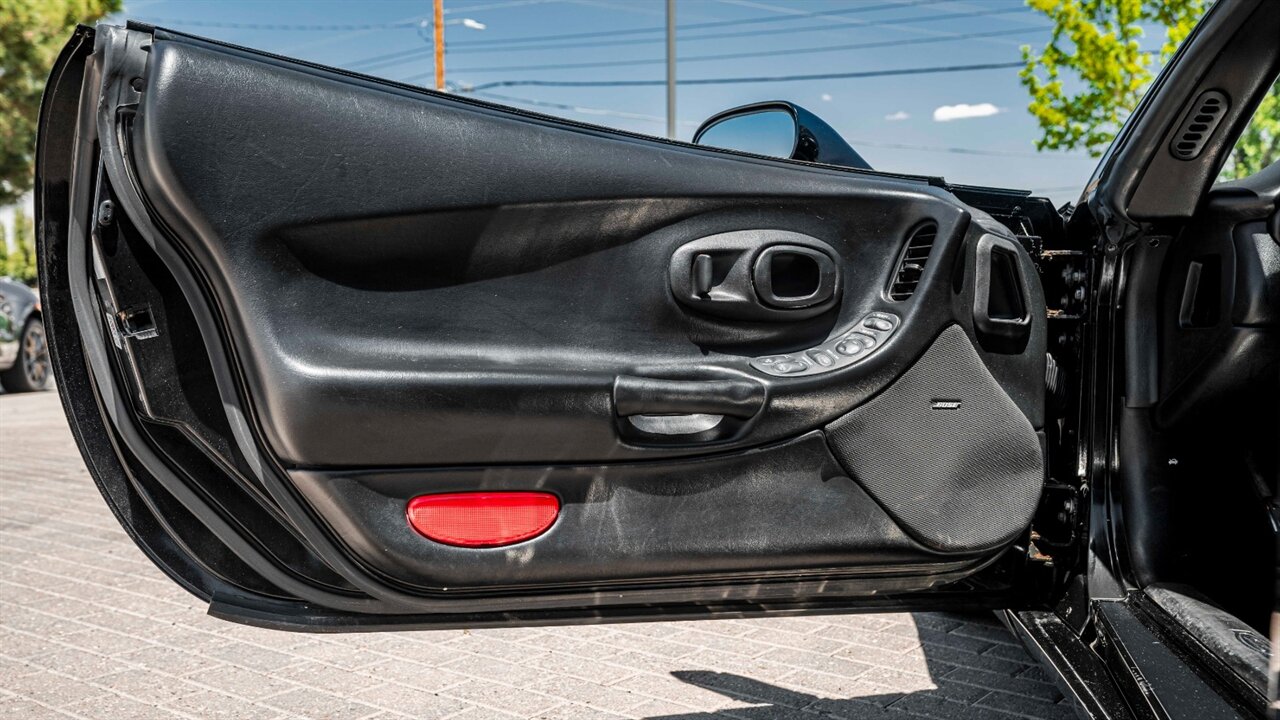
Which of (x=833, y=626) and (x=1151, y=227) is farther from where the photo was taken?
(x=833, y=626)

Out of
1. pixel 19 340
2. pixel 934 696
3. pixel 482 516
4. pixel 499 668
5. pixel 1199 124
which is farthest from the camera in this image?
pixel 19 340

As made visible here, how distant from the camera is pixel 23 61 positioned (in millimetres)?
19422

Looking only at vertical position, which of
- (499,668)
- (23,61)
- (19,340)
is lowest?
(499,668)

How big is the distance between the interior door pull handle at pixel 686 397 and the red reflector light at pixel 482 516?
21 cm

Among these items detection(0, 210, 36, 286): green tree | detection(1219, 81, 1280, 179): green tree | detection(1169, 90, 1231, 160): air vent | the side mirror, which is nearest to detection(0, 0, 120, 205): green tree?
the side mirror

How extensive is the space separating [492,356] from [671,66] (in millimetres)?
15410

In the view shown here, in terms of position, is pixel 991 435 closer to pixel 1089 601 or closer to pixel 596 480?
pixel 1089 601

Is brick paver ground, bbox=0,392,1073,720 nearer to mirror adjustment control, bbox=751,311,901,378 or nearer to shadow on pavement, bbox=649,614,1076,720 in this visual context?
shadow on pavement, bbox=649,614,1076,720

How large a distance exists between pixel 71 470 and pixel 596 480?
6.17 m

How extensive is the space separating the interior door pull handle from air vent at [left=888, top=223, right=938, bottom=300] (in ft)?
1.14

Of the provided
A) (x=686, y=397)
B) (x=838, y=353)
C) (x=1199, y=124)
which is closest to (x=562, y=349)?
(x=686, y=397)

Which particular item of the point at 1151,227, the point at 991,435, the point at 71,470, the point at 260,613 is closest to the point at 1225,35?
the point at 1151,227

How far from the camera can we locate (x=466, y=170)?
5.94ft

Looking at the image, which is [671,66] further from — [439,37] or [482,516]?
[482,516]
